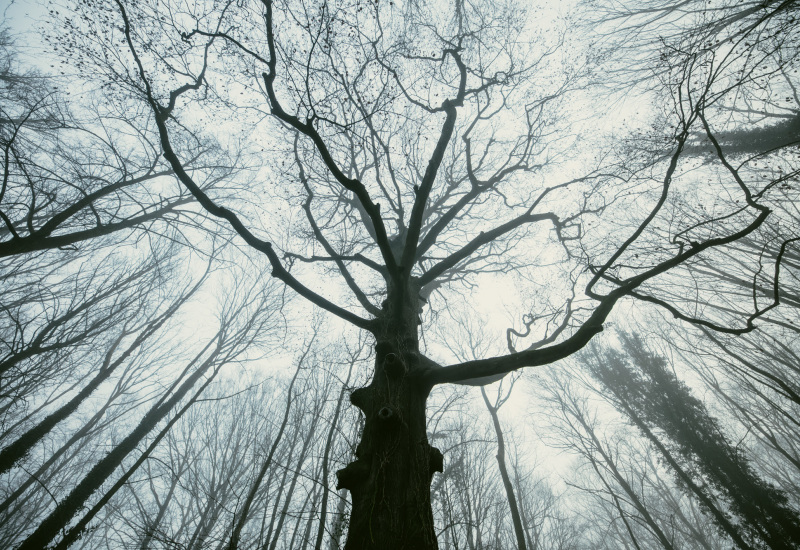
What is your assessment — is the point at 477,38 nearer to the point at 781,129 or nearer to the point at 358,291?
the point at 358,291

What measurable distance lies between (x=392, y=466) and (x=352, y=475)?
→ 0.31 meters

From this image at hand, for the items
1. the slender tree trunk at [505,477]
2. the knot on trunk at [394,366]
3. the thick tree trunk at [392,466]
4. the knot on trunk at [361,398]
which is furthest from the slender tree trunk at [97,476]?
the slender tree trunk at [505,477]

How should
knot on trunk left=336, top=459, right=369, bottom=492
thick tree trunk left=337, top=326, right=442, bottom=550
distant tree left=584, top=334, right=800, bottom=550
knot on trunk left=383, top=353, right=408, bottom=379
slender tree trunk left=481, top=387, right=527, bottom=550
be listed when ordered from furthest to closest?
distant tree left=584, top=334, right=800, bottom=550, slender tree trunk left=481, top=387, right=527, bottom=550, knot on trunk left=383, top=353, right=408, bottom=379, knot on trunk left=336, top=459, right=369, bottom=492, thick tree trunk left=337, top=326, right=442, bottom=550

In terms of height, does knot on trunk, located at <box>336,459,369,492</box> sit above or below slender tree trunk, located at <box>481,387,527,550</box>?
below

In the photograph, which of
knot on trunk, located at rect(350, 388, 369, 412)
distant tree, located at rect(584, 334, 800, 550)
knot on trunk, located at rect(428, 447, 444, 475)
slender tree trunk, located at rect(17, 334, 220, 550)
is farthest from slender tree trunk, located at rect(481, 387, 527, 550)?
slender tree trunk, located at rect(17, 334, 220, 550)

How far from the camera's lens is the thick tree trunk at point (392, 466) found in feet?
7.02

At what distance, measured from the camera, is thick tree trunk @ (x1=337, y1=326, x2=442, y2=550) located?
2139 mm

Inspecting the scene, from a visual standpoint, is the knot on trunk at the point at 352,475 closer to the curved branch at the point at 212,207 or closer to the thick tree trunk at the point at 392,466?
the thick tree trunk at the point at 392,466

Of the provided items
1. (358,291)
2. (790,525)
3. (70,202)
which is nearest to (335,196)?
(358,291)

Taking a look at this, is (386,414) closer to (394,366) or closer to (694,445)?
(394,366)

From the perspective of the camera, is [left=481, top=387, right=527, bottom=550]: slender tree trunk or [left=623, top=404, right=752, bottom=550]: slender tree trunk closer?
[left=481, top=387, right=527, bottom=550]: slender tree trunk

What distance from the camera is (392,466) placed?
2469mm

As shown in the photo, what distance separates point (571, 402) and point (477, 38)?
50.7ft

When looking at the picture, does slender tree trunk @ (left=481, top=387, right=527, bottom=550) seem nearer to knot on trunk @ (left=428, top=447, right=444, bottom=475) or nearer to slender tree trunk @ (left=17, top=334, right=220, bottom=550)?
knot on trunk @ (left=428, top=447, right=444, bottom=475)
